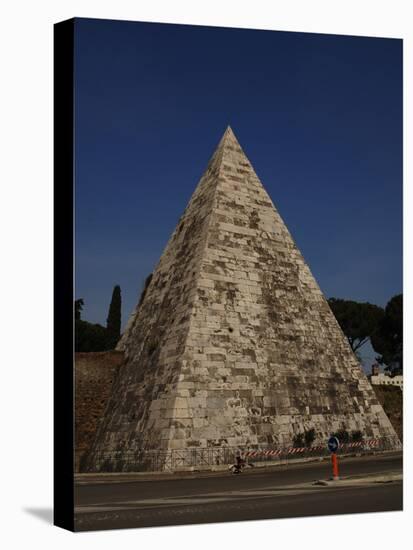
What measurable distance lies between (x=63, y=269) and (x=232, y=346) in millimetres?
6887

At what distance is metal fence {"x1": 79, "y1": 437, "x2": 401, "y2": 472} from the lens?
1620 centimetres

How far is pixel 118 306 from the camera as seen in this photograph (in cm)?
1560

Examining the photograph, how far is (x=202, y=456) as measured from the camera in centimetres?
1622

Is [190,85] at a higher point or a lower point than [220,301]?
higher

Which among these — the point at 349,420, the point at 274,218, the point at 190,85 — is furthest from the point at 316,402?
the point at 190,85

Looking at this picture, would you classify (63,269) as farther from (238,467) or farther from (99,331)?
(99,331)

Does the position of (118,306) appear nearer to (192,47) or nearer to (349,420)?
(192,47)

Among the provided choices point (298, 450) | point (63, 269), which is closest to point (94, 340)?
point (298, 450)

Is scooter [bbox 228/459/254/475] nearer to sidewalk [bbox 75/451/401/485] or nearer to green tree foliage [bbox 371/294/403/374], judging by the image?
sidewalk [bbox 75/451/401/485]

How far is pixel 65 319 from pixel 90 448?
6.23 metres

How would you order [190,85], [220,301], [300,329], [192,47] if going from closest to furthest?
[192,47]
[190,85]
[220,301]
[300,329]

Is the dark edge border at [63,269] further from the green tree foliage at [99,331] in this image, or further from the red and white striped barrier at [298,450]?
the red and white striped barrier at [298,450]

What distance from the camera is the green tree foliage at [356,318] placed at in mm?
16625

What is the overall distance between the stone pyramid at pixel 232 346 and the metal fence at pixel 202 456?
0.14m
